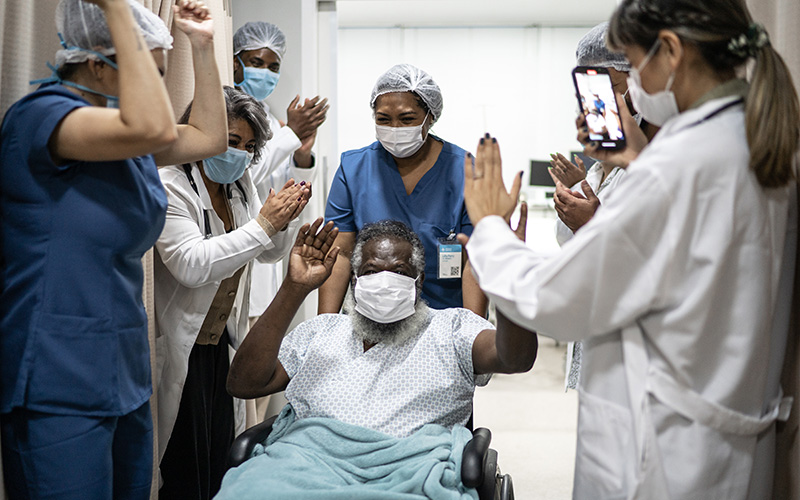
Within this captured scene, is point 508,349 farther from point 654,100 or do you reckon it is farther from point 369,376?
point 654,100

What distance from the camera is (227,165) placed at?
208 centimetres

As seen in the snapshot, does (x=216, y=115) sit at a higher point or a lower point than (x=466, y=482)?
higher

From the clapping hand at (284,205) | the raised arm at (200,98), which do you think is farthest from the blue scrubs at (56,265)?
the clapping hand at (284,205)

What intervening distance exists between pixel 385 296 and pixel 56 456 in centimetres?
91

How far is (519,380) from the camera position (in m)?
4.72

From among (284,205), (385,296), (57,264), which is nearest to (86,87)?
(57,264)

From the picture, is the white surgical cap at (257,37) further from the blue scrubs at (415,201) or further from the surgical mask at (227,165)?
the surgical mask at (227,165)

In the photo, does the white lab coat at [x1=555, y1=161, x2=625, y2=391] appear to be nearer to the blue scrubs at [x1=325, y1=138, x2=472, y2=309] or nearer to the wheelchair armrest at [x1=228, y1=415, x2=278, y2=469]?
the blue scrubs at [x1=325, y1=138, x2=472, y2=309]

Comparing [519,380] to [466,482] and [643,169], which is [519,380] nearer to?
[466,482]

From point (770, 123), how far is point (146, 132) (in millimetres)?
1053

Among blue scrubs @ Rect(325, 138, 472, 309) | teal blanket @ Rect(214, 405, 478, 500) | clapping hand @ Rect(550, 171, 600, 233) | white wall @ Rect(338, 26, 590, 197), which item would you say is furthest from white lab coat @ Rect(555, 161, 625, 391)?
white wall @ Rect(338, 26, 590, 197)

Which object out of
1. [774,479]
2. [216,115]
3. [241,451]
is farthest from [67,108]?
Result: [774,479]

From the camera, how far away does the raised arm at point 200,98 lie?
1570 millimetres

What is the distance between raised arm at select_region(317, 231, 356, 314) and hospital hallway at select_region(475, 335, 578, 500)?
134 centimetres
